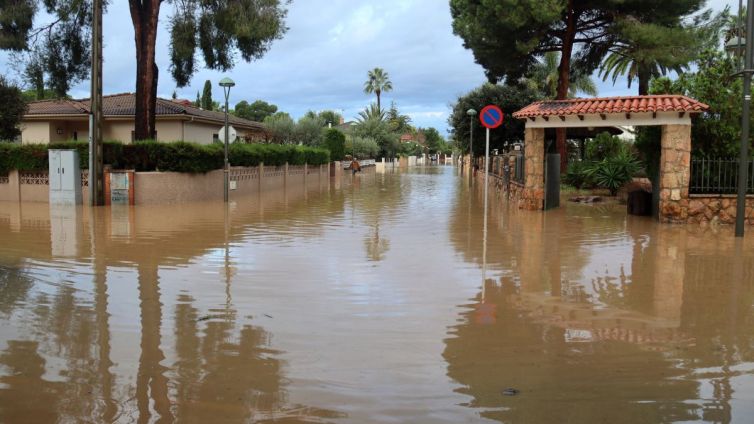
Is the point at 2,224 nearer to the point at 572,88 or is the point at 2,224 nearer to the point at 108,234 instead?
the point at 108,234

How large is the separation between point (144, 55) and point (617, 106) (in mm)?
16994

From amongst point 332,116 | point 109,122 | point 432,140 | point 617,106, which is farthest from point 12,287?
point 432,140

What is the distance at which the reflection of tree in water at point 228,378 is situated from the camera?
4.23 meters

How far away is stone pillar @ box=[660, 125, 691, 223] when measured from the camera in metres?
16.0

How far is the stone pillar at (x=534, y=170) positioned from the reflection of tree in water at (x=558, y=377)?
1307 cm

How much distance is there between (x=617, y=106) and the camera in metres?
16.8

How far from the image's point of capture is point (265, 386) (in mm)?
4746

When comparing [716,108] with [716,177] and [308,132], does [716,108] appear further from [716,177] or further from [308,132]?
[308,132]

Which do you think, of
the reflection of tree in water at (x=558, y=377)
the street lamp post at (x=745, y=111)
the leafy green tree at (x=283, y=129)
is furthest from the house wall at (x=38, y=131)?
the reflection of tree in water at (x=558, y=377)

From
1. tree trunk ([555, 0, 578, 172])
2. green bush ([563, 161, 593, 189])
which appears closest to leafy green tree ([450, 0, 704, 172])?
tree trunk ([555, 0, 578, 172])

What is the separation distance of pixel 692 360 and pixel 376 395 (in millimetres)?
2776

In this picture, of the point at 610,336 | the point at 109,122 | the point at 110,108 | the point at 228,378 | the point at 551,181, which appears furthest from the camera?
the point at 110,108

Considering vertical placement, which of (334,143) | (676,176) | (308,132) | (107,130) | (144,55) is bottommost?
(676,176)

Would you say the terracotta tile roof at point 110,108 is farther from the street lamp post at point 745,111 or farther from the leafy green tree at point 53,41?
the street lamp post at point 745,111
